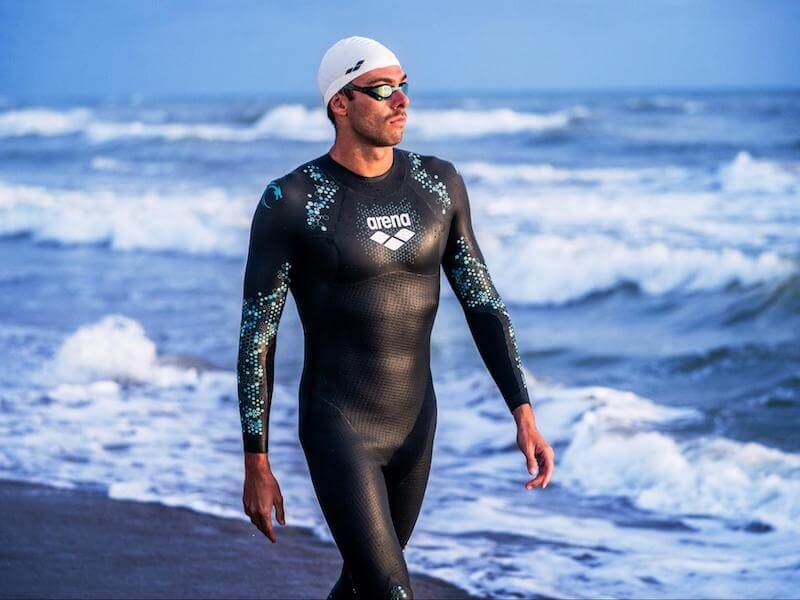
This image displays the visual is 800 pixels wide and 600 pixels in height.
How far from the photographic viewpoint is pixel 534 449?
10.9 feet

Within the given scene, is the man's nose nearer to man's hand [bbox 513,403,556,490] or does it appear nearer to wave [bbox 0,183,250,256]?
man's hand [bbox 513,403,556,490]

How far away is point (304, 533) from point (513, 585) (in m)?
1.13

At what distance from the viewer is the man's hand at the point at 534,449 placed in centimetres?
329

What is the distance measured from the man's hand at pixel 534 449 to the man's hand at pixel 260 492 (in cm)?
67

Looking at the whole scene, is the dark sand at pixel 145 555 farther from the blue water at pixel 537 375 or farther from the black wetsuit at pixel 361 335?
the black wetsuit at pixel 361 335

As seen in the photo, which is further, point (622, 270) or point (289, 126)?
point (289, 126)

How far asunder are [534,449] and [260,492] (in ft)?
2.42

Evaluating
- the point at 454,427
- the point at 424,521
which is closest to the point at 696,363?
the point at 454,427

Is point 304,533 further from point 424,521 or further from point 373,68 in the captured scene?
point 373,68

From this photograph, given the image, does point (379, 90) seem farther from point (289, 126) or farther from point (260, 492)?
point (289, 126)

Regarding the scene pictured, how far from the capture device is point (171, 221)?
69.7 ft

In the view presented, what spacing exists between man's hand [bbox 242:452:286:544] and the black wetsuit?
0.15 feet

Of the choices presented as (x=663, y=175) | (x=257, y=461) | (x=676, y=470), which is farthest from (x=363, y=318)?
(x=663, y=175)

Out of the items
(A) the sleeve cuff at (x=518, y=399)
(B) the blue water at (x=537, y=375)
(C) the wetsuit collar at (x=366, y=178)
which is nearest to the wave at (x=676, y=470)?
(B) the blue water at (x=537, y=375)
